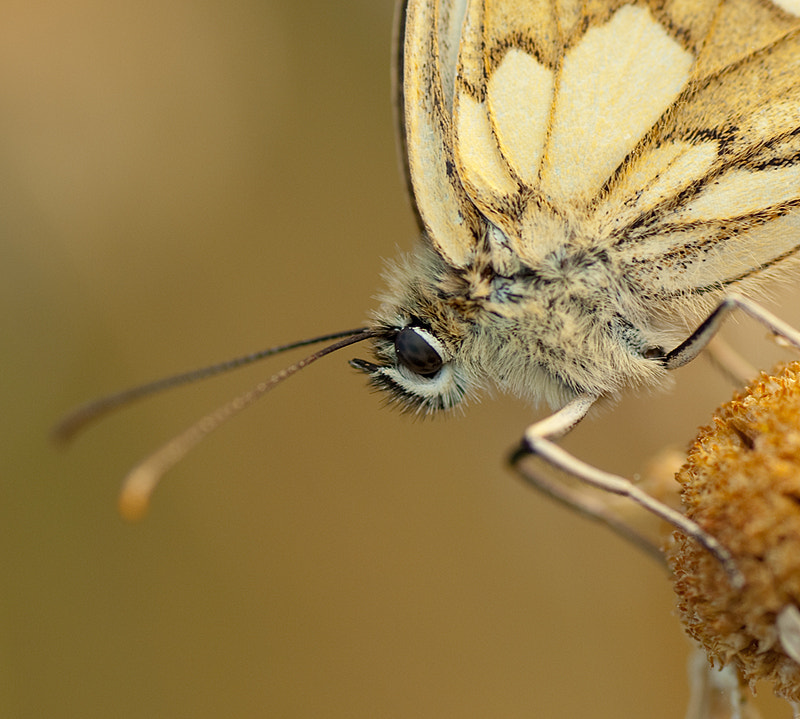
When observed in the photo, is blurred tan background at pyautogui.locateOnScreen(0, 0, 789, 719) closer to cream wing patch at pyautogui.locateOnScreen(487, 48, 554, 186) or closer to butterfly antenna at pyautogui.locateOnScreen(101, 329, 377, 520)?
cream wing patch at pyautogui.locateOnScreen(487, 48, 554, 186)

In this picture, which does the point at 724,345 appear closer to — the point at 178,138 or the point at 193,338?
the point at 193,338

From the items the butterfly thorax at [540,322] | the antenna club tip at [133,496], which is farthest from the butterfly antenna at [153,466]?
the butterfly thorax at [540,322]

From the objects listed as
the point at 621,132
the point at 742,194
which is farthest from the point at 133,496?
the point at 742,194

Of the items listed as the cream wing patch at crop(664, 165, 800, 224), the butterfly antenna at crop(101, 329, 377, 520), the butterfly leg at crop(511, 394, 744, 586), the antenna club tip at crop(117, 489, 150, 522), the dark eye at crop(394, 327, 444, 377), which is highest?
the butterfly antenna at crop(101, 329, 377, 520)

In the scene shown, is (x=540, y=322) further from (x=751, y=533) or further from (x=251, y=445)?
(x=251, y=445)

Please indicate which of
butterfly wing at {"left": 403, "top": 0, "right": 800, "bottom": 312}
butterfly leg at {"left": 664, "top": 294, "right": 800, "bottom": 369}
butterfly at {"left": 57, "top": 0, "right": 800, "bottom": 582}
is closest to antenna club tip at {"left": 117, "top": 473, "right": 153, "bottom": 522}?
butterfly at {"left": 57, "top": 0, "right": 800, "bottom": 582}

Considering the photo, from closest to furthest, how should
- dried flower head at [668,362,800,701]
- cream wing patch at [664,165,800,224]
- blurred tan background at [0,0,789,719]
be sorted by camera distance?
dried flower head at [668,362,800,701]
cream wing patch at [664,165,800,224]
blurred tan background at [0,0,789,719]

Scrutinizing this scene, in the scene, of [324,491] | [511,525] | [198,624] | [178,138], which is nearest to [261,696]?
[198,624]
